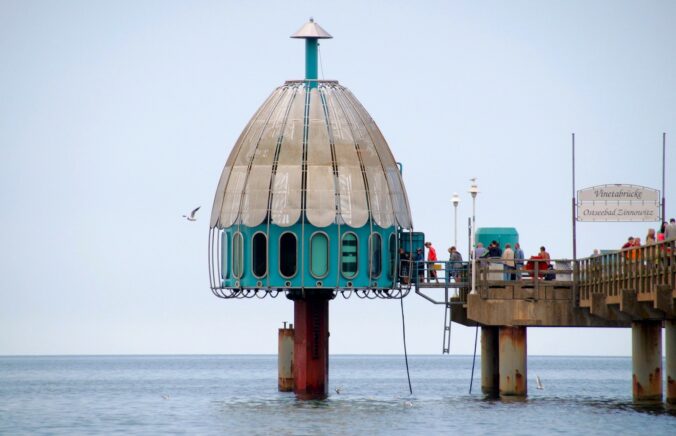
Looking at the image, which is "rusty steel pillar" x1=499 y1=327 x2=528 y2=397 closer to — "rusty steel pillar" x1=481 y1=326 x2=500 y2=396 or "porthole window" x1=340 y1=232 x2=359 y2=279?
"rusty steel pillar" x1=481 y1=326 x2=500 y2=396

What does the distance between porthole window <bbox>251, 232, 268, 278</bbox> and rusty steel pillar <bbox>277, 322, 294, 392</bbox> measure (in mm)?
4392

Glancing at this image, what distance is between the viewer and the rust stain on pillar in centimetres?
6412

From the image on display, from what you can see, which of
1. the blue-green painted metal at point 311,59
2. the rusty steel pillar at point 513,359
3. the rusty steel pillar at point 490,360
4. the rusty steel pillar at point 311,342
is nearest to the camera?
the rusty steel pillar at point 513,359

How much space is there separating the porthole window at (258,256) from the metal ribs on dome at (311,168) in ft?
2.17

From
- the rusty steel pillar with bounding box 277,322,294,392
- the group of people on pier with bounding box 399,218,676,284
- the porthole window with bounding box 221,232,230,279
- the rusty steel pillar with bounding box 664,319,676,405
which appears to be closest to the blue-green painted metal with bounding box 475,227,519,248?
the group of people on pier with bounding box 399,218,676,284

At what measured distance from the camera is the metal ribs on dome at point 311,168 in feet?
205

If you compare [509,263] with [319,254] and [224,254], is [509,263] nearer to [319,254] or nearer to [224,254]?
[319,254]

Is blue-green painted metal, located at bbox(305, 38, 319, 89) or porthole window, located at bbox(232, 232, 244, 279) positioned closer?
porthole window, located at bbox(232, 232, 244, 279)

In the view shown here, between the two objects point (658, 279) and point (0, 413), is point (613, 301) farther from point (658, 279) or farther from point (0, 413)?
point (0, 413)

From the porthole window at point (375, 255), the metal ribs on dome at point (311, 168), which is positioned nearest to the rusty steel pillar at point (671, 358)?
the porthole window at point (375, 255)

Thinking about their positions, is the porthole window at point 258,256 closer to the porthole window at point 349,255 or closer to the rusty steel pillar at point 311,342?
the rusty steel pillar at point 311,342

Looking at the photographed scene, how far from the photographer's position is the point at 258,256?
63.0 m

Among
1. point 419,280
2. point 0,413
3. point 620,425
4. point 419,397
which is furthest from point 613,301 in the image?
point 0,413

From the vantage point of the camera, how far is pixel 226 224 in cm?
6381
